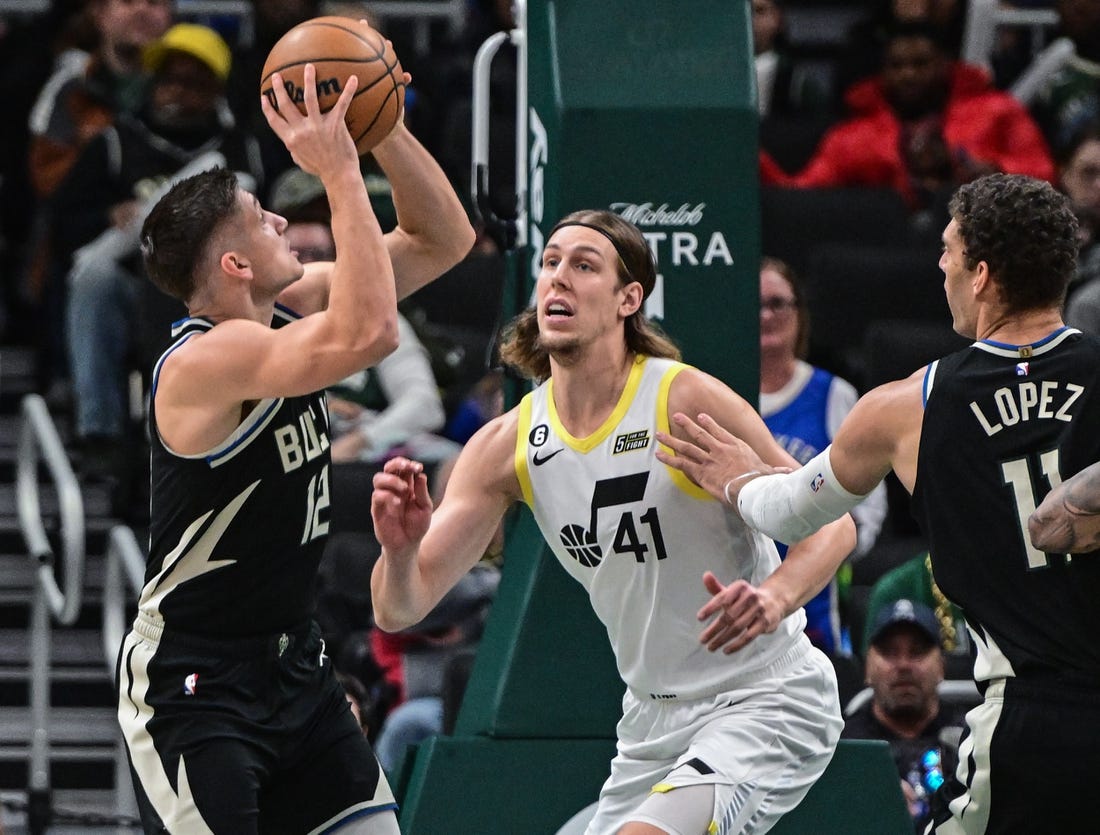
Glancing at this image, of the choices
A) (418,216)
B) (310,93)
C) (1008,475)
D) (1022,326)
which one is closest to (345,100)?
(310,93)

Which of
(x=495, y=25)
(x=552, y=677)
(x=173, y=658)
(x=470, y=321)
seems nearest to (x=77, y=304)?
(x=470, y=321)

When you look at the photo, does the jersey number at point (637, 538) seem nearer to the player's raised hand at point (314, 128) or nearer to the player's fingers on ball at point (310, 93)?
the player's raised hand at point (314, 128)

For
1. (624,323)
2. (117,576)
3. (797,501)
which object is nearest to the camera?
(797,501)

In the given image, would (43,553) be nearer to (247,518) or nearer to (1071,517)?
(247,518)

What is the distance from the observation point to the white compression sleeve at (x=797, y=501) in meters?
4.79

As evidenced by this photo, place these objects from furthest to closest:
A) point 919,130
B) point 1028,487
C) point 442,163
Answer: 1. point 919,130
2. point 442,163
3. point 1028,487

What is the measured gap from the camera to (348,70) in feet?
17.0

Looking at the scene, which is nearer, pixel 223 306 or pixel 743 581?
pixel 743 581

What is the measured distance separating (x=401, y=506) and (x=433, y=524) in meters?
0.41

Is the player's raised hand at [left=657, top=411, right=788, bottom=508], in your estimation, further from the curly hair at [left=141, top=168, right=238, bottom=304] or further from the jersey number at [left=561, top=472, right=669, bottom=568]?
the curly hair at [left=141, top=168, right=238, bottom=304]

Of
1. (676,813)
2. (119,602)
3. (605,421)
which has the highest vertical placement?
(605,421)

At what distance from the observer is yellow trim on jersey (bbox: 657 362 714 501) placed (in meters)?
→ 5.23

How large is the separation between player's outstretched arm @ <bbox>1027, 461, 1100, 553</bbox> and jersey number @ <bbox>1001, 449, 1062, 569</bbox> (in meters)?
0.15

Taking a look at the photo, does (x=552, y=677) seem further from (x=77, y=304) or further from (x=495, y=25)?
(x=495, y=25)
